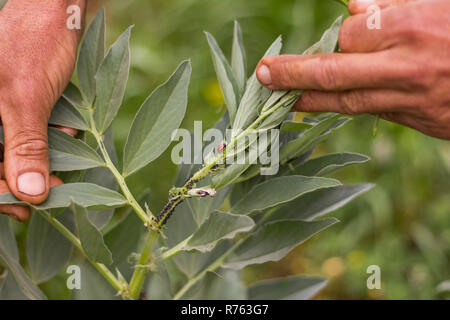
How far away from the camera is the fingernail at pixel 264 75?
2.14 feet

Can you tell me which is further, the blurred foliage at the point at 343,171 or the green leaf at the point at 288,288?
the blurred foliage at the point at 343,171

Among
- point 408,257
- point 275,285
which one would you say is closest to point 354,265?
point 408,257

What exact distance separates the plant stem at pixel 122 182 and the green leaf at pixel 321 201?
221mm

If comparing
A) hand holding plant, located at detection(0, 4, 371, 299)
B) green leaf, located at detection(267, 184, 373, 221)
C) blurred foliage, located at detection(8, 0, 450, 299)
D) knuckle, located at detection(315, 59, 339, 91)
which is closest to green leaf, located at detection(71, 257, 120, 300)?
hand holding plant, located at detection(0, 4, 371, 299)

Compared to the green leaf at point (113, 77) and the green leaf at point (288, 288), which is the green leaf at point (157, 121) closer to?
the green leaf at point (113, 77)

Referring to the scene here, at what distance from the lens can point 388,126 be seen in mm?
1991

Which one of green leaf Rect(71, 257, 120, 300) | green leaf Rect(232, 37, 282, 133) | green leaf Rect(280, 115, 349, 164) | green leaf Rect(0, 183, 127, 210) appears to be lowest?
green leaf Rect(71, 257, 120, 300)

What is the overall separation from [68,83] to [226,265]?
370mm

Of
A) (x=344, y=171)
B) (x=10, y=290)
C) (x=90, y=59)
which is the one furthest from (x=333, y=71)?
(x=344, y=171)

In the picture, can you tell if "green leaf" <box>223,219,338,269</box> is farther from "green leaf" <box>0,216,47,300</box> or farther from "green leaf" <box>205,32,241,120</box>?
"green leaf" <box>0,216,47,300</box>

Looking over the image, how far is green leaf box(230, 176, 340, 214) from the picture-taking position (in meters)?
0.60

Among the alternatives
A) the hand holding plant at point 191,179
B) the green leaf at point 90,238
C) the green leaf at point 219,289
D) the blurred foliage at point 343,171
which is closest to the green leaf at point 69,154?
the hand holding plant at point 191,179

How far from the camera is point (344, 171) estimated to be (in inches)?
75.2

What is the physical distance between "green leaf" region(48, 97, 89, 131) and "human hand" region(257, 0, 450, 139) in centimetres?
27
